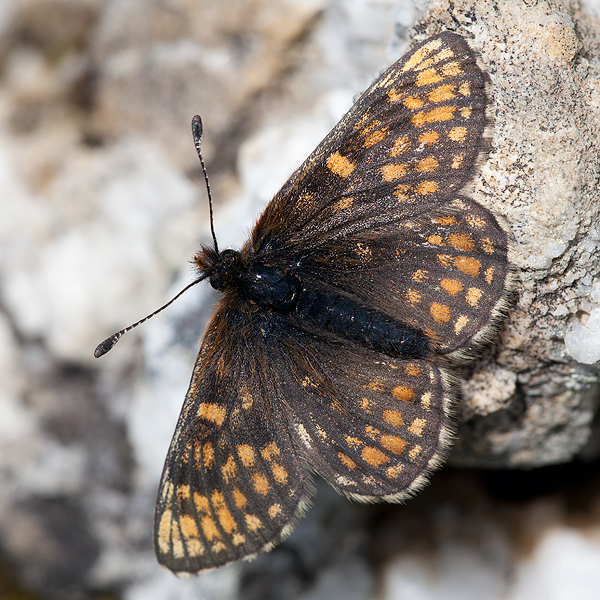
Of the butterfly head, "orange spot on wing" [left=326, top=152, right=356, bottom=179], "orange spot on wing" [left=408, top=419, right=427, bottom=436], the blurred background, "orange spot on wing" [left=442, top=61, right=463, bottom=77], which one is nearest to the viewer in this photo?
"orange spot on wing" [left=442, top=61, right=463, bottom=77]

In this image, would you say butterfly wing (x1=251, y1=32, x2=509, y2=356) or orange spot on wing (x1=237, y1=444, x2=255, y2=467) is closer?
butterfly wing (x1=251, y1=32, x2=509, y2=356)

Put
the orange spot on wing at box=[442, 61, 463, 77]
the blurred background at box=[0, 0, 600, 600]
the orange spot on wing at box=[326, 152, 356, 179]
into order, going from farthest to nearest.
→ the blurred background at box=[0, 0, 600, 600]
the orange spot on wing at box=[326, 152, 356, 179]
the orange spot on wing at box=[442, 61, 463, 77]

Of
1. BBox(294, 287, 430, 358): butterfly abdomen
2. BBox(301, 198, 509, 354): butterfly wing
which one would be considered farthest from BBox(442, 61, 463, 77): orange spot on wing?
BBox(294, 287, 430, 358): butterfly abdomen

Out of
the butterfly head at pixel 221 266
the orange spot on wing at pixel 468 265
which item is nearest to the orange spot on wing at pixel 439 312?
the orange spot on wing at pixel 468 265

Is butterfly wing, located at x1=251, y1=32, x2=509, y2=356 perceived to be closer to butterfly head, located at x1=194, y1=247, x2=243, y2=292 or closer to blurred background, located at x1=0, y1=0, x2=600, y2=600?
butterfly head, located at x1=194, y1=247, x2=243, y2=292

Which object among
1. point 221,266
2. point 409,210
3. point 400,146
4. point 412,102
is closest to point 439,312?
point 409,210

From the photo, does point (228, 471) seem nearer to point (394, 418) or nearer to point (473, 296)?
point (394, 418)

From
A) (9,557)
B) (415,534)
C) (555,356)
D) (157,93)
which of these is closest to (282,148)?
(157,93)

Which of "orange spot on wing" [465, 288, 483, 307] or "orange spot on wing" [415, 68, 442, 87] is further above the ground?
"orange spot on wing" [415, 68, 442, 87]
